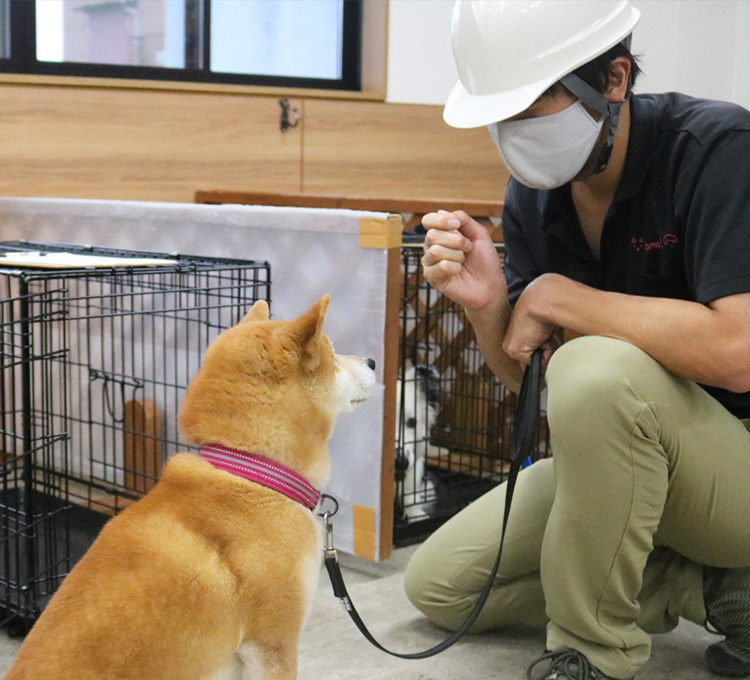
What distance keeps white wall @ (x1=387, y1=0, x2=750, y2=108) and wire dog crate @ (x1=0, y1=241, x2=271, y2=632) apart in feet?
5.41

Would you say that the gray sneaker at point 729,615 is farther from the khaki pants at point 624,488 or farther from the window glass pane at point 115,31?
the window glass pane at point 115,31

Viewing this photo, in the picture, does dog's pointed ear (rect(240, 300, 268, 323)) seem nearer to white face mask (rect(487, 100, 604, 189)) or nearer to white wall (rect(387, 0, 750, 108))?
white face mask (rect(487, 100, 604, 189))

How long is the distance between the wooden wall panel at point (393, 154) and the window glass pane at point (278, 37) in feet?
1.43

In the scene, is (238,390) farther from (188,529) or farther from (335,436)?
(335,436)

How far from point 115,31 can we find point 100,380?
1.65 metres

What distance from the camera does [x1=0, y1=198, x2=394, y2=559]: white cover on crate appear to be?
77.4 inches

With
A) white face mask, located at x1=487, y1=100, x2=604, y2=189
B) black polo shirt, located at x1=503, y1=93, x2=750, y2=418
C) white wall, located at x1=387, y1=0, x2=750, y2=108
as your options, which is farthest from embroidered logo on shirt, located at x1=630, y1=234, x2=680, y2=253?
white wall, located at x1=387, y1=0, x2=750, y2=108

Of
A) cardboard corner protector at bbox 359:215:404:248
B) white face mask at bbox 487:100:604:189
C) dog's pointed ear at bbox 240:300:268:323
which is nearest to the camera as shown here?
white face mask at bbox 487:100:604:189

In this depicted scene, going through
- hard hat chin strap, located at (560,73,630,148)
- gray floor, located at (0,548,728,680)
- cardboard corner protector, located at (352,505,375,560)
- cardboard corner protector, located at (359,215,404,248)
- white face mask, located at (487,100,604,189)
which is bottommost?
gray floor, located at (0,548,728,680)

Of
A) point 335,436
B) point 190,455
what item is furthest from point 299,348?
point 335,436

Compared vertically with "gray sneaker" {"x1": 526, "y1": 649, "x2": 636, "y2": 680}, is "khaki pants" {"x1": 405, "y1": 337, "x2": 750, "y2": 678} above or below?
above

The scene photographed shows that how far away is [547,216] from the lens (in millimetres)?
1577

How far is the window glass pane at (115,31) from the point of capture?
321cm

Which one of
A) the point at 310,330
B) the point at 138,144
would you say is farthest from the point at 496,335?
the point at 138,144
